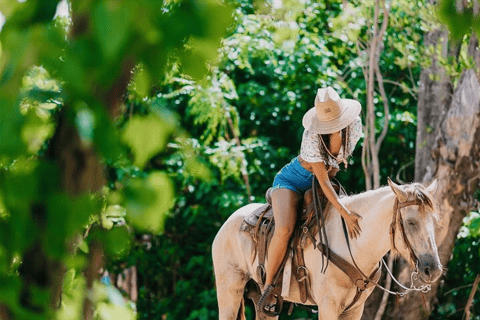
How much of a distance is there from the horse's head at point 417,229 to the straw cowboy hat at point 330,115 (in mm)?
507

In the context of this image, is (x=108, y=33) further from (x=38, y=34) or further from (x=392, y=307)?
(x=392, y=307)

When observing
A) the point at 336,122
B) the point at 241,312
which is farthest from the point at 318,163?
the point at 241,312

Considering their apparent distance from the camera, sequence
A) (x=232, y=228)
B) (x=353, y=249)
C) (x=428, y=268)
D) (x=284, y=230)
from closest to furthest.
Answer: (x=428, y=268), (x=353, y=249), (x=284, y=230), (x=232, y=228)

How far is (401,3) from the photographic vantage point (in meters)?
6.84

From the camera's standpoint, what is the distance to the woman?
4055 mm

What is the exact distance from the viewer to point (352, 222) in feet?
13.3

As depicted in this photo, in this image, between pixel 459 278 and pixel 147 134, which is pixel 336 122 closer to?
pixel 147 134

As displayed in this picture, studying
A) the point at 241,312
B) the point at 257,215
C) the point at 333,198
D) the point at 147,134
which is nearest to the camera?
the point at 147,134

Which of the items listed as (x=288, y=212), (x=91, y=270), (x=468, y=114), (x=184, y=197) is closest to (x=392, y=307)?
(x=468, y=114)

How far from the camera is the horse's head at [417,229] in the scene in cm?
373

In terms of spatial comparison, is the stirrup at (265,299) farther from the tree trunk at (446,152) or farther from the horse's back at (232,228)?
the tree trunk at (446,152)

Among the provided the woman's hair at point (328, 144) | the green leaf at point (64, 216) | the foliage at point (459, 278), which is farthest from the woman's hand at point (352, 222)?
the foliage at point (459, 278)

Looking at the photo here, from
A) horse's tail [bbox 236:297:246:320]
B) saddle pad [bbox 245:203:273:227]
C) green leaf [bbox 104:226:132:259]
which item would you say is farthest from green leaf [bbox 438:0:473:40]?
horse's tail [bbox 236:297:246:320]

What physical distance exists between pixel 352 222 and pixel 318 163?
0.37m
